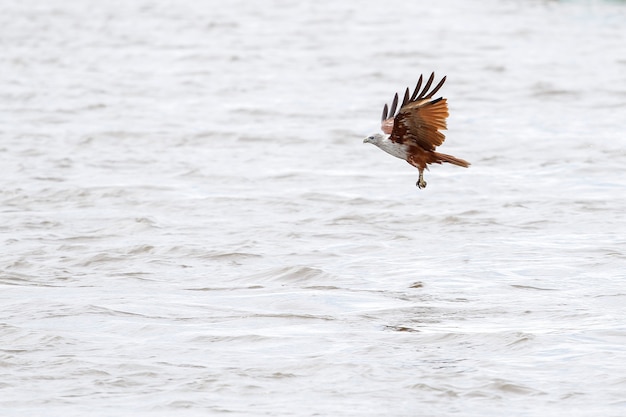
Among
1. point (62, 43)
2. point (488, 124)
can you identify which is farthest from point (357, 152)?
point (62, 43)

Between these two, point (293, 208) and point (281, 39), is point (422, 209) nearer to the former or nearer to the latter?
point (293, 208)

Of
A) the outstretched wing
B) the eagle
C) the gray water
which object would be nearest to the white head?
the eagle

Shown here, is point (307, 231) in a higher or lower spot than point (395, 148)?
lower

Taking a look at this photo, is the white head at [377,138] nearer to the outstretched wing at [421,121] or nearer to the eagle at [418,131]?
the eagle at [418,131]

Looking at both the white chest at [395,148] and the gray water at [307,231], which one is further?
the white chest at [395,148]

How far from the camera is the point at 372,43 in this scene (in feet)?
75.3

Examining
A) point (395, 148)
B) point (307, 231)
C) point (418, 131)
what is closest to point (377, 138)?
point (395, 148)

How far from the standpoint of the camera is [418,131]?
9547 mm

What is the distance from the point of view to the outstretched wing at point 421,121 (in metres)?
9.32

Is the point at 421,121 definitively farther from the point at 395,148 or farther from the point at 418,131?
the point at 395,148

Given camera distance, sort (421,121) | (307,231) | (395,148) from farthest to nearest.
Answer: (307,231)
(395,148)
(421,121)

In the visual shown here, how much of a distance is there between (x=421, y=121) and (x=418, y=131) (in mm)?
99

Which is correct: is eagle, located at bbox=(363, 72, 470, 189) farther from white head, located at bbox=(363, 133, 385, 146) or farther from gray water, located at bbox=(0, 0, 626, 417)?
gray water, located at bbox=(0, 0, 626, 417)

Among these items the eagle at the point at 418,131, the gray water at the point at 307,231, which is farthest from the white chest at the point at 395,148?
the gray water at the point at 307,231
